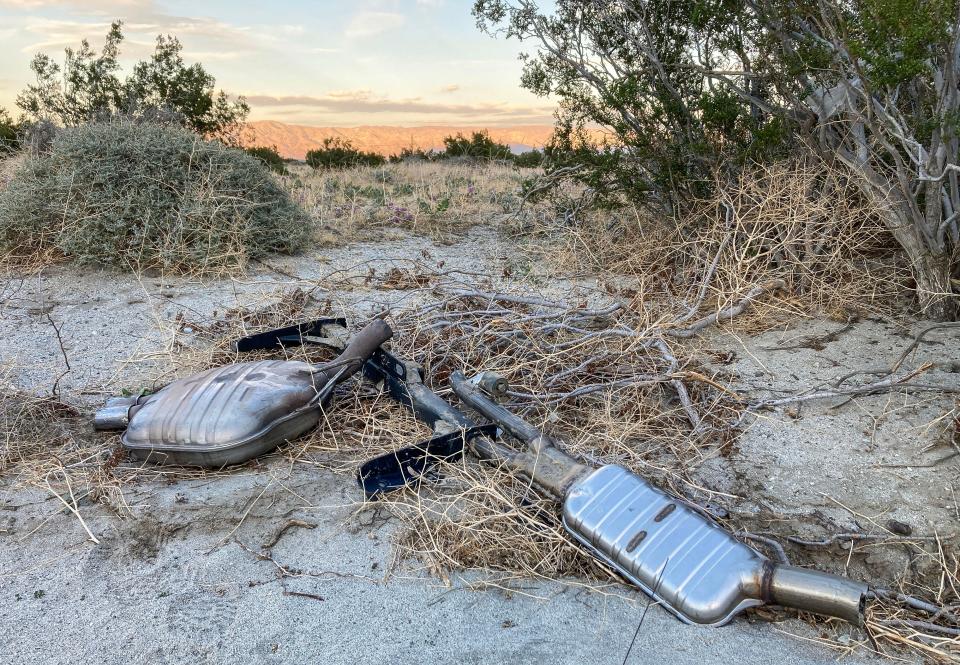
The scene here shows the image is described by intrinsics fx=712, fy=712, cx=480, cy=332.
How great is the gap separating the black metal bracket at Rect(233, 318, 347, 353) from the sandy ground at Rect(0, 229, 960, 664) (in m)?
0.73

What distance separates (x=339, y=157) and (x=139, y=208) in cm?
770

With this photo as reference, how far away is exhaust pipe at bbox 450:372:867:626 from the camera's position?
1938mm

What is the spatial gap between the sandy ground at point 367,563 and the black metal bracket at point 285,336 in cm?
73

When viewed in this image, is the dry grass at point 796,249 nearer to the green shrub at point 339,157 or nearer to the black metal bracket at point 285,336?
the black metal bracket at point 285,336

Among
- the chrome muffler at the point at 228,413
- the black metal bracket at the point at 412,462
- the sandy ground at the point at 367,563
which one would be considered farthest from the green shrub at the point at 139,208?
the black metal bracket at the point at 412,462

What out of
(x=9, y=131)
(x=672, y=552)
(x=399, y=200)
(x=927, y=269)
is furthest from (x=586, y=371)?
(x=9, y=131)

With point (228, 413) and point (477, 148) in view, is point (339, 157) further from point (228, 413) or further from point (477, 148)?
point (228, 413)

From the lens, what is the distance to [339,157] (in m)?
13.0

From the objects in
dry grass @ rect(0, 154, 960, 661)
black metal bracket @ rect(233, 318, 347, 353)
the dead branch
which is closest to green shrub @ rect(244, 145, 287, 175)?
dry grass @ rect(0, 154, 960, 661)

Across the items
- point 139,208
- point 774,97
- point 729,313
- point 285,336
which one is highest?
point 774,97

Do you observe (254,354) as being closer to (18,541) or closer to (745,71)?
(18,541)

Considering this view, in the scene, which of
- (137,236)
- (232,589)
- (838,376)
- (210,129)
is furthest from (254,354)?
(210,129)

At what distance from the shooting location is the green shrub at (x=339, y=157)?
1275 cm

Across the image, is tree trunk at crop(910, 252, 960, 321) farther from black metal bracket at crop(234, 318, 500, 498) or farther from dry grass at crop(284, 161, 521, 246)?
dry grass at crop(284, 161, 521, 246)
